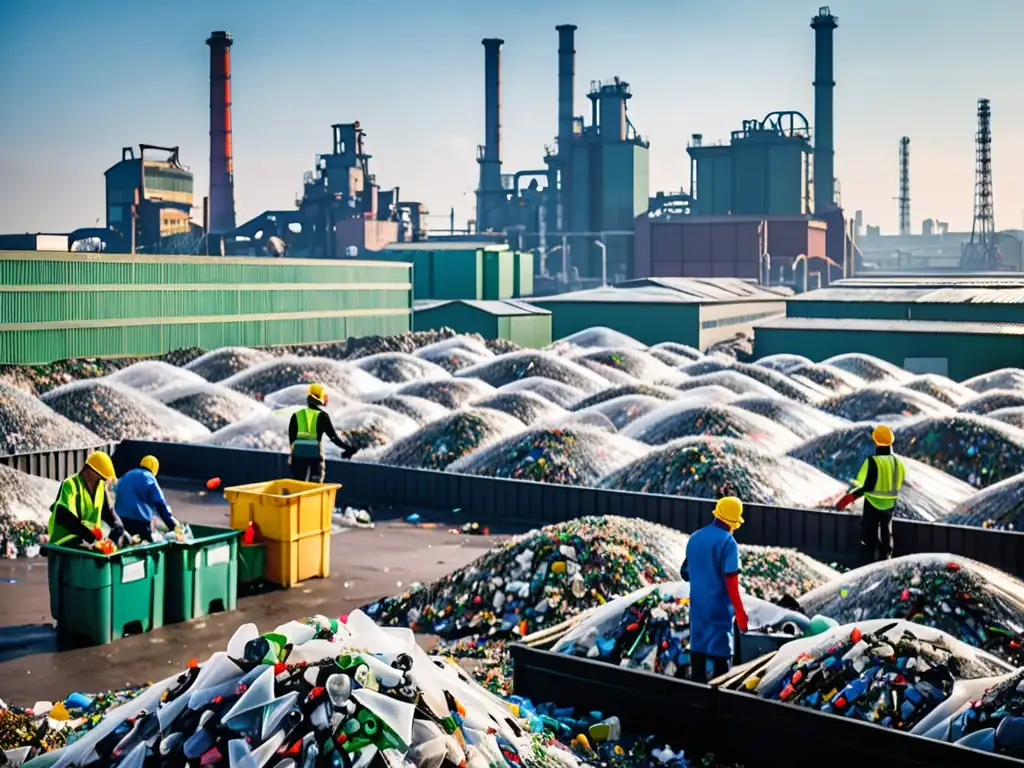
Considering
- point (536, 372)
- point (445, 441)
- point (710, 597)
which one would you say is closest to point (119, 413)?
point (445, 441)

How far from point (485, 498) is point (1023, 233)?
118533 mm

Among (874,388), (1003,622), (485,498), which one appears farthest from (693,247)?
(1003,622)

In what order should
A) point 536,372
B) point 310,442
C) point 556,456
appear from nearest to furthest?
point 310,442
point 556,456
point 536,372

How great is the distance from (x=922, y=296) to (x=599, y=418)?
25.6 meters

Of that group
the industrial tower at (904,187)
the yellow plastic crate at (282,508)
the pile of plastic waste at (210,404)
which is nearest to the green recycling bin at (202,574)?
the yellow plastic crate at (282,508)

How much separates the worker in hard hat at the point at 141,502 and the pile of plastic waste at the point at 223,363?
1979 centimetres

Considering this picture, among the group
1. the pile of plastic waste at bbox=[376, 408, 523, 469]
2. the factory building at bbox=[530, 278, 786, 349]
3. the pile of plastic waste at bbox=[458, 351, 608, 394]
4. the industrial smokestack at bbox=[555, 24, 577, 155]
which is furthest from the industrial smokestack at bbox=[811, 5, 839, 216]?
the pile of plastic waste at bbox=[376, 408, 523, 469]

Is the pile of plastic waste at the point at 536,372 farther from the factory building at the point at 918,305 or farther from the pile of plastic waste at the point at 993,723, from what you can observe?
the pile of plastic waste at the point at 993,723

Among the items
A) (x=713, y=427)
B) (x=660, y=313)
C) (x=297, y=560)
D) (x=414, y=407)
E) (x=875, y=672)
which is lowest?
(x=297, y=560)

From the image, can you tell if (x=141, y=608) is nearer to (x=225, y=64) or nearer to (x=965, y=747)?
(x=965, y=747)

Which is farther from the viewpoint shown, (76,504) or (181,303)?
(181,303)

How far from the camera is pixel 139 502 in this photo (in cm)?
1103

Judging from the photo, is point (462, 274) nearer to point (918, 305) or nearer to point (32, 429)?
point (918, 305)

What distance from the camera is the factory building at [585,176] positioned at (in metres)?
67.8
